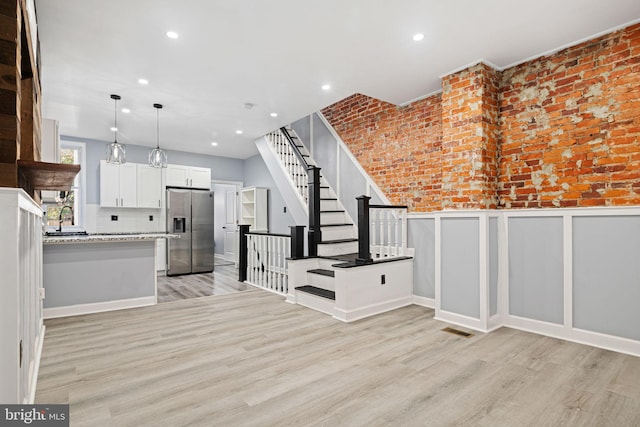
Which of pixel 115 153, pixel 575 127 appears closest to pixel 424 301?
pixel 575 127

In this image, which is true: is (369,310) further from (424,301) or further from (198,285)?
(198,285)

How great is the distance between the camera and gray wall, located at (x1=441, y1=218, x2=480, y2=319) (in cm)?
343

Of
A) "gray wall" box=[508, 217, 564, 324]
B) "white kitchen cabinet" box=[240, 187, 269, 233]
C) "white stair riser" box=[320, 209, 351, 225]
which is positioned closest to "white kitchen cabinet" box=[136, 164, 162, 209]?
"white kitchen cabinet" box=[240, 187, 269, 233]

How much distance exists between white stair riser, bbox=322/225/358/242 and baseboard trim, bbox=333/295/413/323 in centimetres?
157

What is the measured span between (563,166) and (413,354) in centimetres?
233

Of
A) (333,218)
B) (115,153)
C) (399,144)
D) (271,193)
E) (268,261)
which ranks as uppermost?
(399,144)

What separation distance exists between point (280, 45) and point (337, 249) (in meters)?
2.95

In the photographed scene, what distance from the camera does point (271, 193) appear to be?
25.6 ft

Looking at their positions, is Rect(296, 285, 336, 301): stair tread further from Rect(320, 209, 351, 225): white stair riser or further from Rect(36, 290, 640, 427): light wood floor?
Rect(320, 209, 351, 225): white stair riser

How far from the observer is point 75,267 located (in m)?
3.92

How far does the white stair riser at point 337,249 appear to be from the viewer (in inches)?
194

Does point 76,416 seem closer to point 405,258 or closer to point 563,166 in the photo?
point 405,258

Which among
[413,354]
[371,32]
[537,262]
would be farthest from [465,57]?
[413,354]

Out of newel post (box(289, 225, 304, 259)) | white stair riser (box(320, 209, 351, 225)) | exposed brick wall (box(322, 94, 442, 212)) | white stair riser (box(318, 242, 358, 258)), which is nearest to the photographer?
exposed brick wall (box(322, 94, 442, 212))
